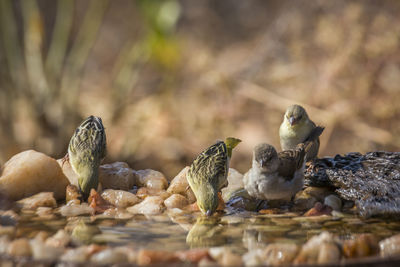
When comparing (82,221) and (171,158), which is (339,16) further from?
(82,221)

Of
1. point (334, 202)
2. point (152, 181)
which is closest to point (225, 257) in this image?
point (334, 202)

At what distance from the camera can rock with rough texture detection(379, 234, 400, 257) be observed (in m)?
2.01

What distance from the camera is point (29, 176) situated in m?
2.93

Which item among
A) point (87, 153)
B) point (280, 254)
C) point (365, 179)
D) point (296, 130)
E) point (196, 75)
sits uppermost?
point (196, 75)

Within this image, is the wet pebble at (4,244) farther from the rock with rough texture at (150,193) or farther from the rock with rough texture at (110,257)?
the rock with rough texture at (150,193)

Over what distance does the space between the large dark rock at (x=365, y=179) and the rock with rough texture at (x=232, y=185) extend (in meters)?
0.41

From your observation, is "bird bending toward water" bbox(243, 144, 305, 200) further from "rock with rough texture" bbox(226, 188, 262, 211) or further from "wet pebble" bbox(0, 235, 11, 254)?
"wet pebble" bbox(0, 235, 11, 254)

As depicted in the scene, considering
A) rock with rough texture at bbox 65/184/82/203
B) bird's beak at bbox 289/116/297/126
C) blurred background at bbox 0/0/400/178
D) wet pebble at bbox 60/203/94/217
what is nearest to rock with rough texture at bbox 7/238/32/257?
wet pebble at bbox 60/203/94/217

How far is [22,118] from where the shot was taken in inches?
326

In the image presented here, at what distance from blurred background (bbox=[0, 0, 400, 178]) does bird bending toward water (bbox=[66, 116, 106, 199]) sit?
10.5 feet

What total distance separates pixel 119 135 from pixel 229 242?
6020mm

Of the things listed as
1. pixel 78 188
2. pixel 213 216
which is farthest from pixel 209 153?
pixel 78 188

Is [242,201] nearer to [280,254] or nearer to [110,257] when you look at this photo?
[280,254]

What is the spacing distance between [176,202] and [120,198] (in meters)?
0.31
